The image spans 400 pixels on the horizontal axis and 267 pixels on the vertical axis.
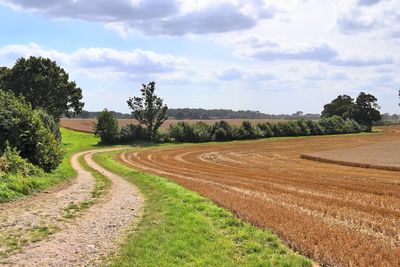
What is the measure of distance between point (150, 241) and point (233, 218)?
3.40 metres

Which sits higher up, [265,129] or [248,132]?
[265,129]

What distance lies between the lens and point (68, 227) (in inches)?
552

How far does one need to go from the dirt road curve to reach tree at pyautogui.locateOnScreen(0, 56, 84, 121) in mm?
69411

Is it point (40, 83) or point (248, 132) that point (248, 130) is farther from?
point (40, 83)

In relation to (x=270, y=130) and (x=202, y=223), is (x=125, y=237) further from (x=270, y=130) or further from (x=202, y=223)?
(x=270, y=130)

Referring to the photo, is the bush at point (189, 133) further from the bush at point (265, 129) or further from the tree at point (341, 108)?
the tree at point (341, 108)

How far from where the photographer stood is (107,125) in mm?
100125

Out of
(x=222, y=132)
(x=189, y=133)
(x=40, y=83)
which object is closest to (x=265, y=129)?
(x=222, y=132)

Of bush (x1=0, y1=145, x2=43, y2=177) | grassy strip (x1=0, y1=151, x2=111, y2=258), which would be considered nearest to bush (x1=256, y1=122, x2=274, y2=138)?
bush (x1=0, y1=145, x2=43, y2=177)

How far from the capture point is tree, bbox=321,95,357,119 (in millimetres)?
160550

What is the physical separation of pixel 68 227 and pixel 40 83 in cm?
7772

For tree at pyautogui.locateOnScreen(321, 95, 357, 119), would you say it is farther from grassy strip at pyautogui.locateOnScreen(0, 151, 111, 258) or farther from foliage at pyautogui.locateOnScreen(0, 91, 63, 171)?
grassy strip at pyautogui.locateOnScreen(0, 151, 111, 258)

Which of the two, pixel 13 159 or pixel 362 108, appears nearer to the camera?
pixel 13 159

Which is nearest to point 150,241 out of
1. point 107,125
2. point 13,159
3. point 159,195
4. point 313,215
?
point 313,215
